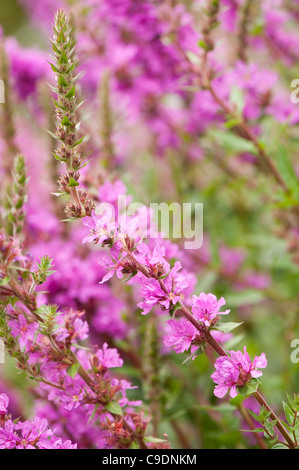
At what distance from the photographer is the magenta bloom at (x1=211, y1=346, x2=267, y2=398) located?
486 mm

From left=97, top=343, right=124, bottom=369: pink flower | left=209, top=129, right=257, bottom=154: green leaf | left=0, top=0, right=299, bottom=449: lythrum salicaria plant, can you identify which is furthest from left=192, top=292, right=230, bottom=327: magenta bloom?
left=209, top=129, right=257, bottom=154: green leaf

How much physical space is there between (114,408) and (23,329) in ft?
0.40

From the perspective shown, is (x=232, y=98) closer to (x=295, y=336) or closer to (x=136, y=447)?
(x=295, y=336)

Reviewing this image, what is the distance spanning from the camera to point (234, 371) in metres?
0.49

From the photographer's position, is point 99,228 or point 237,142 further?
point 237,142

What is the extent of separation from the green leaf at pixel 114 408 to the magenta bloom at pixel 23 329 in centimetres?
11

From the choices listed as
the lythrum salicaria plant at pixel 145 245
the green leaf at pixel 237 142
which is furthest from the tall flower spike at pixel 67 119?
the green leaf at pixel 237 142

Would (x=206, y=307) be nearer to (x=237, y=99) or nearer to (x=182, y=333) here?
(x=182, y=333)

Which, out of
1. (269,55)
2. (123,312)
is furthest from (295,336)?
(269,55)

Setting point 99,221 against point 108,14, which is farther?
point 108,14

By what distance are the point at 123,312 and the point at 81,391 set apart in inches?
13.1

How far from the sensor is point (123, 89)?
Result: 1190 mm

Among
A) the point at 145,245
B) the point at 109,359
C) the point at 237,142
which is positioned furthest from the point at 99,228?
the point at 237,142

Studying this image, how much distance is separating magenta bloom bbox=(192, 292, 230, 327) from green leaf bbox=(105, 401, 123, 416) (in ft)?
0.41
